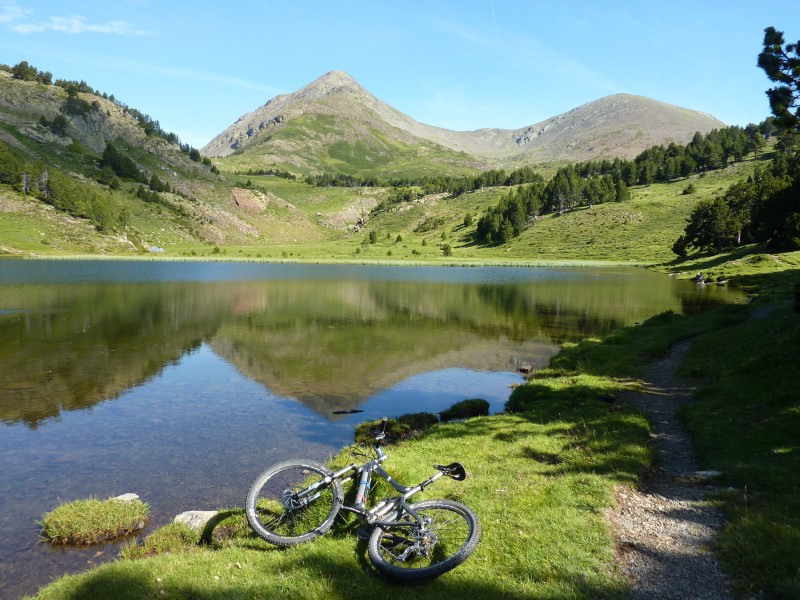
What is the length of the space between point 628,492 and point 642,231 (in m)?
188

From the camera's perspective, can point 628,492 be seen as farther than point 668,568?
Yes

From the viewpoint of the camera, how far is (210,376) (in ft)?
96.0

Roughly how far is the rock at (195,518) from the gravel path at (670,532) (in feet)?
32.3

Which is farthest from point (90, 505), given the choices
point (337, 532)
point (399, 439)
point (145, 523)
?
point (399, 439)

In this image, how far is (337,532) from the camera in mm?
9938

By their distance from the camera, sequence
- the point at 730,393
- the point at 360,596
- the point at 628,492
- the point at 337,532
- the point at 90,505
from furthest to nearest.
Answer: the point at 730,393 → the point at 90,505 → the point at 628,492 → the point at 337,532 → the point at 360,596

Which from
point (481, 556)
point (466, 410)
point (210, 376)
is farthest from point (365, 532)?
point (210, 376)

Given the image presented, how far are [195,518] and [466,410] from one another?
13801mm

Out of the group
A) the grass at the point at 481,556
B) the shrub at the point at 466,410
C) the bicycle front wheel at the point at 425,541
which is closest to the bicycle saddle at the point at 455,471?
the bicycle front wheel at the point at 425,541

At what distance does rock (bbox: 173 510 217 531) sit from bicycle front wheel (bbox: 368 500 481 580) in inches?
222

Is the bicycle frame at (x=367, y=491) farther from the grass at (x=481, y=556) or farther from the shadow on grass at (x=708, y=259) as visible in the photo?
the shadow on grass at (x=708, y=259)

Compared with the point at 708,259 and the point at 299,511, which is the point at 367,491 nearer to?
the point at 299,511

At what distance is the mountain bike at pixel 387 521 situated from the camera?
327 inches

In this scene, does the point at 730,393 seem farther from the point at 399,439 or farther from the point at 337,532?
the point at 337,532
